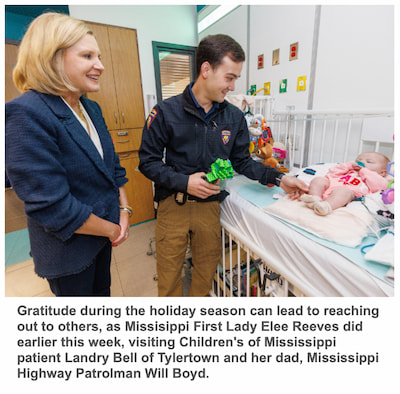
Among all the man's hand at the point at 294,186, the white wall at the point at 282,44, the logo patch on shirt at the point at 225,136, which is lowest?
the man's hand at the point at 294,186

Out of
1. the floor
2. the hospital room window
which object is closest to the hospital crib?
the floor

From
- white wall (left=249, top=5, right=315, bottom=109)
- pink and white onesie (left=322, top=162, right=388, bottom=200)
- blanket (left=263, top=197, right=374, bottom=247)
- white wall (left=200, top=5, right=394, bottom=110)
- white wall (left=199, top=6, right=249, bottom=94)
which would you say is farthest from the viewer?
white wall (left=199, top=6, right=249, bottom=94)

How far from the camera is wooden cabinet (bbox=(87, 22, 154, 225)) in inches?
109

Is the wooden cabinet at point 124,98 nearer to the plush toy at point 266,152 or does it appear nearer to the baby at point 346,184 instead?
the plush toy at point 266,152

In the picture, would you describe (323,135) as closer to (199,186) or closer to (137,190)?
(199,186)

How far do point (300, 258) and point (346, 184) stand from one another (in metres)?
0.62

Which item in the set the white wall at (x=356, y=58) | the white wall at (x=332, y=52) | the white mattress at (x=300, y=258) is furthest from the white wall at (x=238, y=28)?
the white mattress at (x=300, y=258)

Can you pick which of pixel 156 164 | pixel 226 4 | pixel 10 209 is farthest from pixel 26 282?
pixel 226 4

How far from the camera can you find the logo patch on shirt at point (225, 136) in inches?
52.3

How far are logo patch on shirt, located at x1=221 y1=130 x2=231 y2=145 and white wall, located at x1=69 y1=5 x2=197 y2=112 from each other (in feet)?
7.67

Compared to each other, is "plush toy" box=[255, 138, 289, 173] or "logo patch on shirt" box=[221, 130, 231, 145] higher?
"logo patch on shirt" box=[221, 130, 231, 145]

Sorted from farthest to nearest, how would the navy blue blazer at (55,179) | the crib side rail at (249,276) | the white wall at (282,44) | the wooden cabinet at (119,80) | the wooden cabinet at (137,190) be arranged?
the wooden cabinet at (137,190), the wooden cabinet at (119,80), the white wall at (282,44), the crib side rail at (249,276), the navy blue blazer at (55,179)

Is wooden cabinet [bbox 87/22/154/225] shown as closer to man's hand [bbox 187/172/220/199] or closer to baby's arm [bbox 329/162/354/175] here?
man's hand [bbox 187/172/220/199]

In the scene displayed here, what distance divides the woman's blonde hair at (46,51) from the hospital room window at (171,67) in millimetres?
2665
